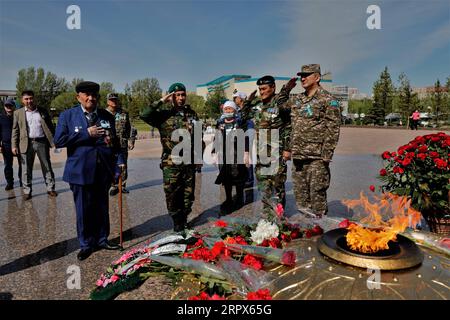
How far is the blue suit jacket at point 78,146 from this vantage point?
150 inches

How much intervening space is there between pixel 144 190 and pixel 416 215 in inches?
225

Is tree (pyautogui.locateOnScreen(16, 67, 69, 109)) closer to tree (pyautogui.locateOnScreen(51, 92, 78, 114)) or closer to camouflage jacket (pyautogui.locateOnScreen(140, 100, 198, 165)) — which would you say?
tree (pyautogui.locateOnScreen(51, 92, 78, 114))

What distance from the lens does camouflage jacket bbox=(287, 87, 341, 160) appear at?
4160mm

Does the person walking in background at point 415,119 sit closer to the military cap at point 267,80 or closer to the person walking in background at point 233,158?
the person walking in background at point 233,158

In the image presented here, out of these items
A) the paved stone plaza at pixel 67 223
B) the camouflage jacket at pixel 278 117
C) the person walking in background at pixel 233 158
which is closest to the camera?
the paved stone plaza at pixel 67 223

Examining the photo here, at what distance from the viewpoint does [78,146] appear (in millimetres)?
3934

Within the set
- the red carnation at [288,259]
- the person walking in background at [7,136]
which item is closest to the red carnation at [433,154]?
the red carnation at [288,259]

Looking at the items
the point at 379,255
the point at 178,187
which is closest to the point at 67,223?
the point at 178,187

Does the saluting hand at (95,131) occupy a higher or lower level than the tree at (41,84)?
lower

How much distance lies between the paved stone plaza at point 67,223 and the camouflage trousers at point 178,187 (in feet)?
1.55

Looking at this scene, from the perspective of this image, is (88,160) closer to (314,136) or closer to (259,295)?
(259,295)

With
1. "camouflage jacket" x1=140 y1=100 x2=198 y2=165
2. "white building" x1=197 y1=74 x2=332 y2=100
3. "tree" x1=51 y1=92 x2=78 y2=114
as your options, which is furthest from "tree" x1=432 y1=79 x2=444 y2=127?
"tree" x1=51 y1=92 x2=78 y2=114
